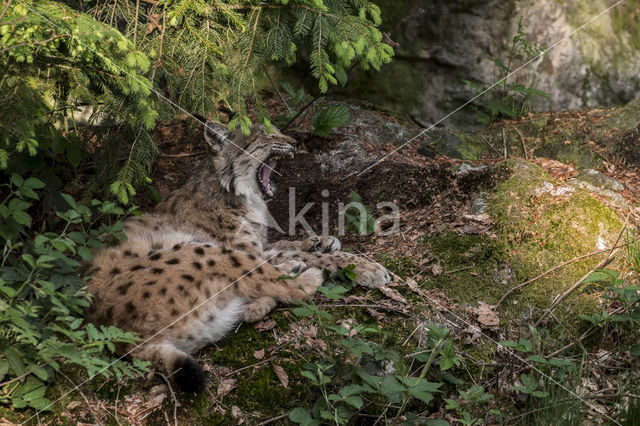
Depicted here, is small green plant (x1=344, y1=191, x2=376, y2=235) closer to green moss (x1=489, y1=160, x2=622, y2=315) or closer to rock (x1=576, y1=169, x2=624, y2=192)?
green moss (x1=489, y1=160, x2=622, y2=315)

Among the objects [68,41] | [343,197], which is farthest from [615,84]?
[68,41]

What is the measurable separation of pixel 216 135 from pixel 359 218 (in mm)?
1336

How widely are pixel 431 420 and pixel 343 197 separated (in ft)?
8.76

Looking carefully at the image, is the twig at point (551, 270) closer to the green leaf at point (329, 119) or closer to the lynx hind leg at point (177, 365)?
the lynx hind leg at point (177, 365)

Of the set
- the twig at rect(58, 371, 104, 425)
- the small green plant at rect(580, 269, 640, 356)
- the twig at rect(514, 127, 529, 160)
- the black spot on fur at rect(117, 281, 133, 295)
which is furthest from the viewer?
the twig at rect(514, 127, 529, 160)

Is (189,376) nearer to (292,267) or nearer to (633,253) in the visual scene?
(292,267)

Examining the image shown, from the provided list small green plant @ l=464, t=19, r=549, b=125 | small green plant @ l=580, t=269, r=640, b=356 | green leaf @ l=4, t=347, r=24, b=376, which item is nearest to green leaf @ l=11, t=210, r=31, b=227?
green leaf @ l=4, t=347, r=24, b=376

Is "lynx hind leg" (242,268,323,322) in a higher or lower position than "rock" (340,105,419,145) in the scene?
lower

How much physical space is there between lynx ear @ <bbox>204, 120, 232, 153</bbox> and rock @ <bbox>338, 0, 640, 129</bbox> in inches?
108

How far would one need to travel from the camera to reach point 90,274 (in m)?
3.52

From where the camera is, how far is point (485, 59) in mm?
6871

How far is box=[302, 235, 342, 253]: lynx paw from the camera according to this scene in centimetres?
450

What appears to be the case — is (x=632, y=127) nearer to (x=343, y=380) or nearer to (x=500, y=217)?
(x=500, y=217)

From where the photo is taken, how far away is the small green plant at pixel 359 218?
468cm
